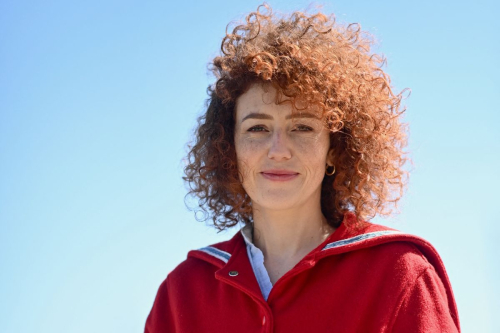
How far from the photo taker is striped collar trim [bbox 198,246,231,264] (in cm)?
379

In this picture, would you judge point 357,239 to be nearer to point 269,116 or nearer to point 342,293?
point 342,293

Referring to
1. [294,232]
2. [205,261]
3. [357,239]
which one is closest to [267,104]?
[294,232]

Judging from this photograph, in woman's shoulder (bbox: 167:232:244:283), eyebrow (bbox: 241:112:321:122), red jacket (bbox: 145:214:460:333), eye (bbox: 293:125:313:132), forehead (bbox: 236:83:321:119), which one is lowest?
red jacket (bbox: 145:214:460:333)

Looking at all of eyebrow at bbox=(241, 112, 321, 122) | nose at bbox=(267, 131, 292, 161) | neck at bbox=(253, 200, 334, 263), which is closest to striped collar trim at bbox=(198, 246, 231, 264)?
neck at bbox=(253, 200, 334, 263)

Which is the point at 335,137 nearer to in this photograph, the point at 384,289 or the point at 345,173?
the point at 345,173

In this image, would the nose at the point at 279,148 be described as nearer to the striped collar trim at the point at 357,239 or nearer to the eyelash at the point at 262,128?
the eyelash at the point at 262,128

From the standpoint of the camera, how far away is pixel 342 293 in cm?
331

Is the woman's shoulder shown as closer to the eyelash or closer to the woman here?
the woman

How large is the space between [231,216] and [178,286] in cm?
57

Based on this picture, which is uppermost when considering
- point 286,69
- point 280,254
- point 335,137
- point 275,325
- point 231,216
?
point 286,69

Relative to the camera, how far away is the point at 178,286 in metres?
3.91

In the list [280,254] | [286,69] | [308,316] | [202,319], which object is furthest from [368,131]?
[202,319]

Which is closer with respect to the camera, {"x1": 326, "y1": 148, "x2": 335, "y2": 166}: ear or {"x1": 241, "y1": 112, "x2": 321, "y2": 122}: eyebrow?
{"x1": 241, "y1": 112, "x2": 321, "y2": 122}: eyebrow

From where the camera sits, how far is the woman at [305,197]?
3.26 metres
